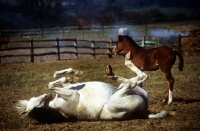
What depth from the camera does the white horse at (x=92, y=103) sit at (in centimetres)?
556

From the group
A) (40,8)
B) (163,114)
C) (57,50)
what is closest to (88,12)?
(40,8)

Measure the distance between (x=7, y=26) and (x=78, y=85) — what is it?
47581 millimetres

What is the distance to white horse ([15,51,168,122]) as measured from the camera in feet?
18.2

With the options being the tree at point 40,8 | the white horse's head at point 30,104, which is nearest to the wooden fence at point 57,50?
the white horse's head at point 30,104

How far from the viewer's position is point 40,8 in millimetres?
50250

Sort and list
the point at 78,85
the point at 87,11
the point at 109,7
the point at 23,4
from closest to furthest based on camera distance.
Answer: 1. the point at 78,85
2. the point at 23,4
3. the point at 109,7
4. the point at 87,11

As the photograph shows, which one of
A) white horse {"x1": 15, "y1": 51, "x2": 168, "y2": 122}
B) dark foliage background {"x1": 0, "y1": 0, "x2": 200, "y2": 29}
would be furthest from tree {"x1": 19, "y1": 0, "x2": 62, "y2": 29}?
white horse {"x1": 15, "y1": 51, "x2": 168, "y2": 122}

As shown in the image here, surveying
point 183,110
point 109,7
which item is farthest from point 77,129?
point 109,7

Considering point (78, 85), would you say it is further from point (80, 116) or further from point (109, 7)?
point (109, 7)

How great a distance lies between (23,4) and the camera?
49500 mm

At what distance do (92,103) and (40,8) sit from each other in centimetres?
4672

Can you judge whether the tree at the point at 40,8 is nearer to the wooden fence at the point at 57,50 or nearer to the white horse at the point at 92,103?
the wooden fence at the point at 57,50

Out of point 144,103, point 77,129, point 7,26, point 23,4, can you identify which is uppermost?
point 23,4

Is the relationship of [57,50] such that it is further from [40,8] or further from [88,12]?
[88,12]
